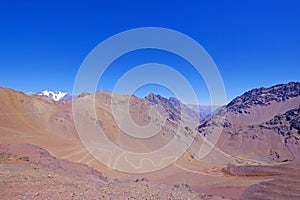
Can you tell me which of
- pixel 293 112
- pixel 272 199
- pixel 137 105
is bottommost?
pixel 272 199

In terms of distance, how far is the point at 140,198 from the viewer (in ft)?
55.6

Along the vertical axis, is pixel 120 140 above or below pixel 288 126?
below

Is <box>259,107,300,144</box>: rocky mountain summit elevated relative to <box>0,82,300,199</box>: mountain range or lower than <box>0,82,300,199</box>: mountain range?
elevated

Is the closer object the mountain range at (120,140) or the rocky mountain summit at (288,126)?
the mountain range at (120,140)

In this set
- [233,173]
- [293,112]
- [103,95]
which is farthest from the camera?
[293,112]

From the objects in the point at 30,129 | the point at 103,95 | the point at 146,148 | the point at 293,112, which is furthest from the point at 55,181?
the point at 293,112

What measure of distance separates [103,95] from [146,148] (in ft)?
104

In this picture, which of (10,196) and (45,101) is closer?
(10,196)

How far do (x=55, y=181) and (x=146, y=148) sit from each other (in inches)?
1973

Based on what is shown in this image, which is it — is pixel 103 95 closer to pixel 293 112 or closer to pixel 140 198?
pixel 140 198

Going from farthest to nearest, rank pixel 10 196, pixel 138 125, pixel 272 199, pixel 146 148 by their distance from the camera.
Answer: pixel 138 125 → pixel 146 148 → pixel 272 199 → pixel 10 196

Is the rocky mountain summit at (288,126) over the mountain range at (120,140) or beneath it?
over

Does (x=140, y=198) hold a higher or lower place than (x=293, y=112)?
lower

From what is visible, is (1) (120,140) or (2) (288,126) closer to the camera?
(1) (120,140)
